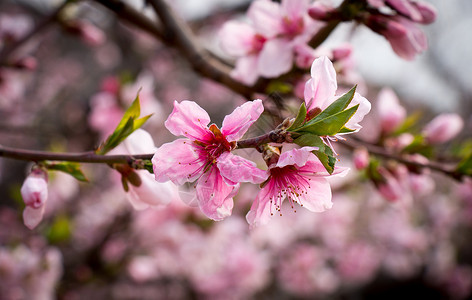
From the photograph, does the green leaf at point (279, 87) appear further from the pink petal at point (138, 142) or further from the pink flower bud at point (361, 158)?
the pink petal at point (138, 142)

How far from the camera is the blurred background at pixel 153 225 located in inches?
67.7

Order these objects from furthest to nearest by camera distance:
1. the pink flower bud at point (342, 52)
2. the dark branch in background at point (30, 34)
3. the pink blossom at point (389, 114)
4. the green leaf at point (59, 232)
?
the green leaf at point (59, 232)
the dark branch in background at point (30, 34)
the pink blossom at point (389, 114)
the pink flower bud at point (342, 52)

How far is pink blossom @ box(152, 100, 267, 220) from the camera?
21.1 inches

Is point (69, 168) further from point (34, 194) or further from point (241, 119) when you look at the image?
point (241, 119)

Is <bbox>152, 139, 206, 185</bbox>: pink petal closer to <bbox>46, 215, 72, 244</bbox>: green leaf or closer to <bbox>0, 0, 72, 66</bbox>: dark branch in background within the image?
<bbox>0, 0, 72, 66</bbox>: dark branch in background

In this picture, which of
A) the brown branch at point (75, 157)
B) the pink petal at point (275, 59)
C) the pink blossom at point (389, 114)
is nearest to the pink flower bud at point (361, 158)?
the pink blossom at point (389, 114)

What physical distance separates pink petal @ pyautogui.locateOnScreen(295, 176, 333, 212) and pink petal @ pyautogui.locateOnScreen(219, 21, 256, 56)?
55 centimetres

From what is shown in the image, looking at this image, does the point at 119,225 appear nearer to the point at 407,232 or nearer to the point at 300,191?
the point at 300,191

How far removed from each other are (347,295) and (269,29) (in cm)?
406

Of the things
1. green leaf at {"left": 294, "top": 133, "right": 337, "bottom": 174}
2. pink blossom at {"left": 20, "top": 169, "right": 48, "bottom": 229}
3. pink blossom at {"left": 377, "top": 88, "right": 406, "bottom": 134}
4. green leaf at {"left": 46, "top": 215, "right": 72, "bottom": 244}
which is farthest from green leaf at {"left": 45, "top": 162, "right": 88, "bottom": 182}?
green leaf at {"left": 46, "top": 215, "right": 72, "bottom": 244}

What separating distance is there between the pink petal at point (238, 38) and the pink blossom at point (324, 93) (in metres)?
0.49

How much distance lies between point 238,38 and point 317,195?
60cm

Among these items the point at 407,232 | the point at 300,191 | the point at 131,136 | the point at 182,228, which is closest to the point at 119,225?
the point at 182,228

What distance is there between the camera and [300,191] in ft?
2.22
